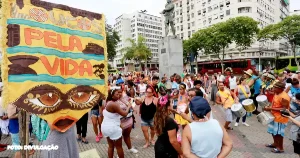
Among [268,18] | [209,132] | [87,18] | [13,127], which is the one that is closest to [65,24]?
[87,18]

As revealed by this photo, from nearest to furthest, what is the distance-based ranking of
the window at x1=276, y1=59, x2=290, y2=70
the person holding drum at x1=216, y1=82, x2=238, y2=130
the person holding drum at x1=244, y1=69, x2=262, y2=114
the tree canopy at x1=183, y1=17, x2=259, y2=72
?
the person holding drum at x1=216, y1=82, x2=238, y2=130 → the person holding drum at x1=244, y1=69, x2=262, y2=114 → the window at x1=276, y1=59, x2=290, y2=70 → the tree canopy at x1=183, y1=17, x2=259, y2=72

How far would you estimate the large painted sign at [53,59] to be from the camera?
2.29 m

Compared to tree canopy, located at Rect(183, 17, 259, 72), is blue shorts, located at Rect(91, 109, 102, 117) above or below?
below

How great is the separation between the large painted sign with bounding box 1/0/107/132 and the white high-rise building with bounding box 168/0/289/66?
5013cm

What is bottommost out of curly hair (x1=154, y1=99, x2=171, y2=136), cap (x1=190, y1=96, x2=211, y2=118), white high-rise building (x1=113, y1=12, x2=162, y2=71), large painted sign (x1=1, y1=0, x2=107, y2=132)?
curly hair (x1=154, y1=99, x2=171, y2=136)

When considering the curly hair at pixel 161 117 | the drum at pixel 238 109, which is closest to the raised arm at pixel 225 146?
the curly hair at pixel 161 117

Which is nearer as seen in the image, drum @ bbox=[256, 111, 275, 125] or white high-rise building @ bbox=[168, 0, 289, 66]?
drum @ bbox=[256, 111, 275, 125]

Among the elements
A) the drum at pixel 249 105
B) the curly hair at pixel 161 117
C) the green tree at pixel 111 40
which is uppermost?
the green tree at pixel 111 40

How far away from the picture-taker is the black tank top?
18.6 feet

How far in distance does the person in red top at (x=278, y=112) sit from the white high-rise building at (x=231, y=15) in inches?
1833

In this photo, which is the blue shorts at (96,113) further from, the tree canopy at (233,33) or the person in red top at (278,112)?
the tree canopy at (233,33)

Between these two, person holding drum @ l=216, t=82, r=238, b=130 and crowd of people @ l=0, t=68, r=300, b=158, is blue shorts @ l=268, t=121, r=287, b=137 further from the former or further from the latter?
person holding drum @ l=216, t=82, r=238, b=130

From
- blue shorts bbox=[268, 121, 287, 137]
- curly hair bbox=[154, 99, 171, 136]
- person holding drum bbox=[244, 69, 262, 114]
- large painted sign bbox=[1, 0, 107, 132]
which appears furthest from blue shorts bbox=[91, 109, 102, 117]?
person holding drum bbox=[244, 69, 262, 114]

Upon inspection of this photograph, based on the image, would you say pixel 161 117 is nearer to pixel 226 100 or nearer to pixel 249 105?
pixel 226 100
